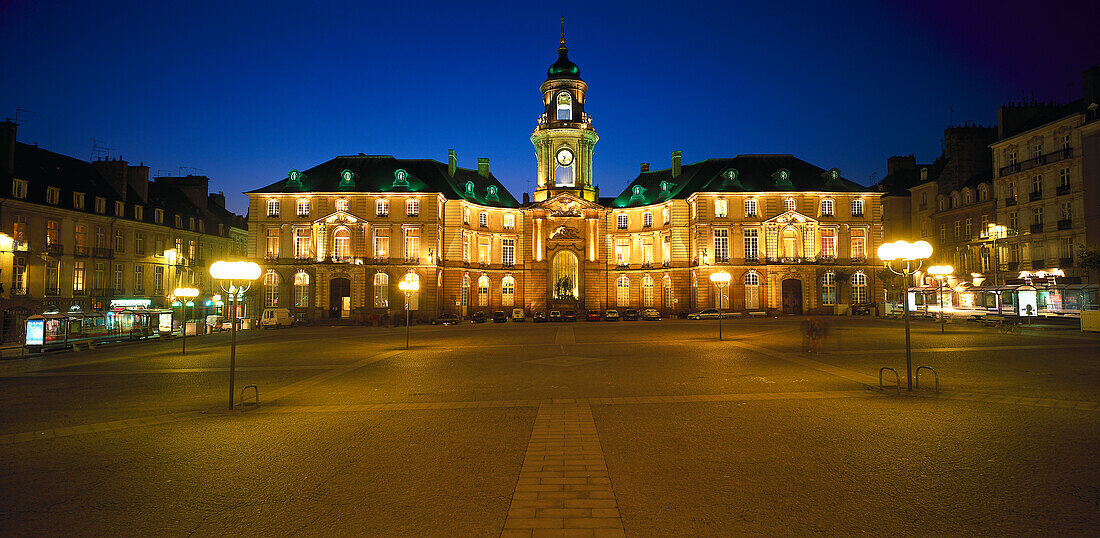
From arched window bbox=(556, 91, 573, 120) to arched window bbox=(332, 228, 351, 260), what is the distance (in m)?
29.4

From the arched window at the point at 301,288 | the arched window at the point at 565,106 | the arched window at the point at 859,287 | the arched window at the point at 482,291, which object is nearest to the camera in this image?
the arched window at the point at 301,288

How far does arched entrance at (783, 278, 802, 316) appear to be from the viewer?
60.6 m

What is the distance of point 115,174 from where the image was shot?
173 feet

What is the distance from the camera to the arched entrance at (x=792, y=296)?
6056cm

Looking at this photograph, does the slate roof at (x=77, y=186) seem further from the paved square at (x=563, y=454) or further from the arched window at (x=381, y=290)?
the paved square at (x=563, y=454)

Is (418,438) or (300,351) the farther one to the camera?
(300,351)

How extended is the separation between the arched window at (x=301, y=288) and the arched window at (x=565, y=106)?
1393 inches

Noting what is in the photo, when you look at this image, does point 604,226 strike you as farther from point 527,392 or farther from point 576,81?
point 527,392

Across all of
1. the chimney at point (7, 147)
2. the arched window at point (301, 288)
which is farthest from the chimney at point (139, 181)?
the arched window at point (301, 288)

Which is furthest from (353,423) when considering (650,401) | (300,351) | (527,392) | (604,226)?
(604,226)

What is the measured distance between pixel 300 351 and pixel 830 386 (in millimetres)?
22066

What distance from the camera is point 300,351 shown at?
2550 cm

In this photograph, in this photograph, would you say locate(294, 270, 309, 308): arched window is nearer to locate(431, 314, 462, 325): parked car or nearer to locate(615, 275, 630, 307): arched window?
locate(431, 314, 462, 325): parked car

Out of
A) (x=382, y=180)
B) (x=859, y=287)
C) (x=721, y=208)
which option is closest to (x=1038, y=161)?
(x=859, y=287)
